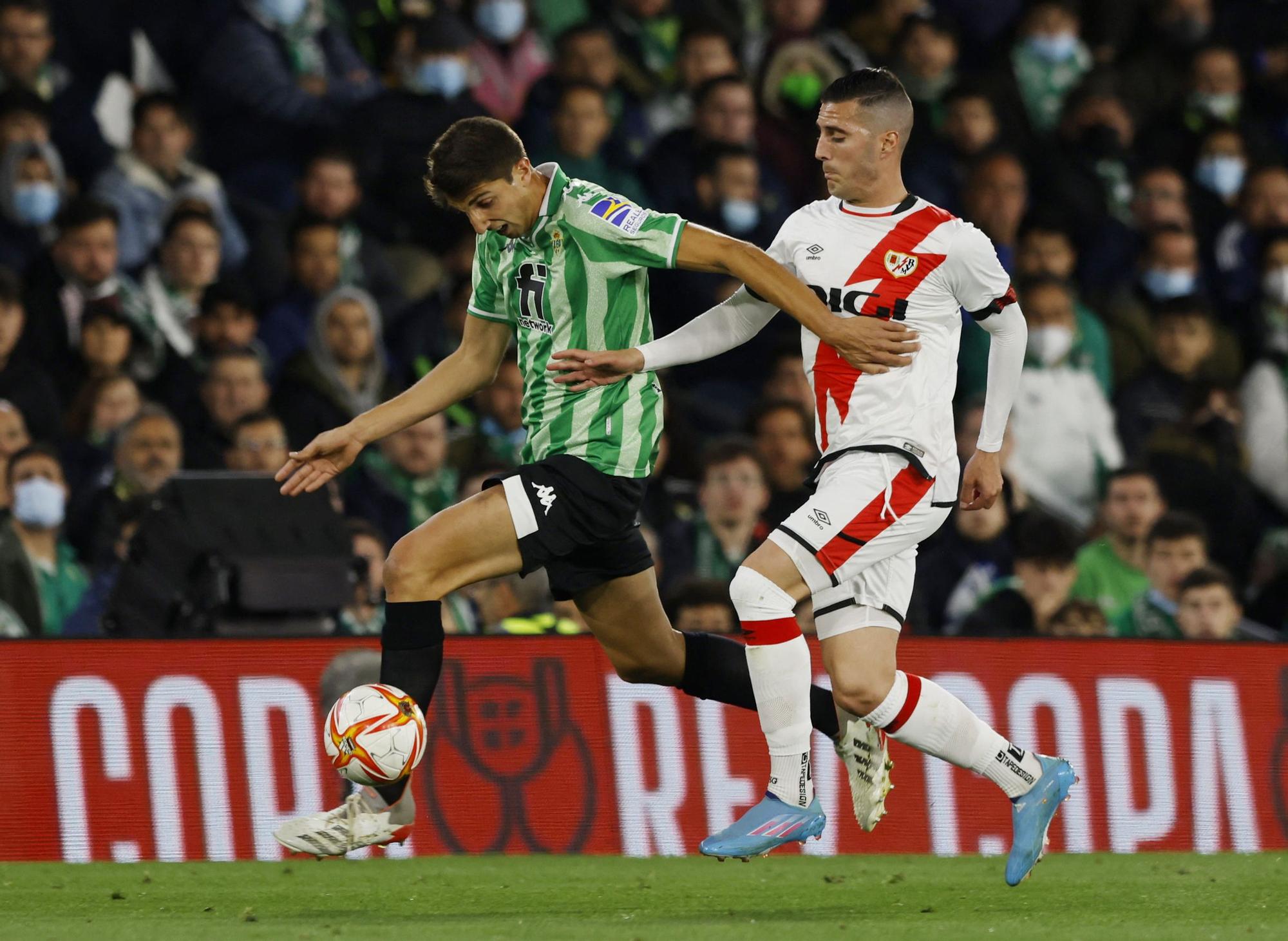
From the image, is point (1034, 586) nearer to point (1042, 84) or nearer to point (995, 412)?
point (995, 412)

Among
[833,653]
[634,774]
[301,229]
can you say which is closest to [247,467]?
[301,229]

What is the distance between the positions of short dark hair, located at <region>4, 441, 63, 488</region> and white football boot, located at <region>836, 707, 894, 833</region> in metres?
4.01

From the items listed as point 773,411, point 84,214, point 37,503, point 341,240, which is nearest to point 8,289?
point 84,214

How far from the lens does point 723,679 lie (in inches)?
274

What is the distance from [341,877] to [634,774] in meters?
1.37

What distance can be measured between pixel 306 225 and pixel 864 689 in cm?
515

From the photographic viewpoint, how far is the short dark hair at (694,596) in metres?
8.96

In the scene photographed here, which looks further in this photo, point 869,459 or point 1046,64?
point 1046,64

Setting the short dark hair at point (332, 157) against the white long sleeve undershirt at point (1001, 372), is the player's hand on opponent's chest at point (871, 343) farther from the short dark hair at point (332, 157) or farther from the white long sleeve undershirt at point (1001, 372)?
the short dark hair at point (332, 157)

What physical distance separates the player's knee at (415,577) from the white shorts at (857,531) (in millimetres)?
989

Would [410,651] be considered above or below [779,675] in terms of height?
above

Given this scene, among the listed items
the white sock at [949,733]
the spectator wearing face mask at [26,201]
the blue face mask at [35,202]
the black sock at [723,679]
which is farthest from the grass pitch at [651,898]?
the blue face mask at [35,202]

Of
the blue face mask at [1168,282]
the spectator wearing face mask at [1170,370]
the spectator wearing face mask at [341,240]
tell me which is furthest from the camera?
the blue face mask at [1168,282]

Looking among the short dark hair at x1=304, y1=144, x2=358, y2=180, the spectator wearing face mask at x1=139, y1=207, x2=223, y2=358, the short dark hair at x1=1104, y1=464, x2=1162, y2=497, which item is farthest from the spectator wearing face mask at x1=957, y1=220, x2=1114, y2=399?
the spectator wearing face mask at x1=139, y1=207, x2=223, y2=358
